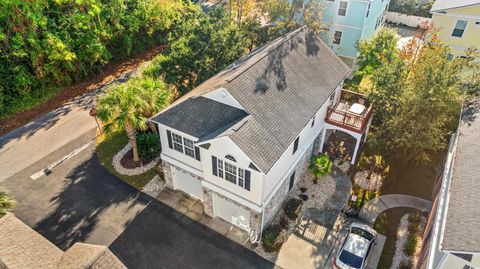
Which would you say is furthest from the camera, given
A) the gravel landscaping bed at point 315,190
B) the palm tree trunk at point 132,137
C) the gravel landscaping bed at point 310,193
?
the gravel landscaping bed at point 315,190

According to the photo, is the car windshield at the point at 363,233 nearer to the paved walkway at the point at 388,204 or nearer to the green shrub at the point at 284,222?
the paved walkway at the point at 388,204

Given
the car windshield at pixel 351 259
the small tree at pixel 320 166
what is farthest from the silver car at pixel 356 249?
the small tree at pixel 320 166

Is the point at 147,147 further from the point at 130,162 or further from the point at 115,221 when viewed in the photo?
the point at 115,221

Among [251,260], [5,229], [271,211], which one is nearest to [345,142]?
[271,211]

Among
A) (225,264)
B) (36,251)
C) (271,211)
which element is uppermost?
(36,251)

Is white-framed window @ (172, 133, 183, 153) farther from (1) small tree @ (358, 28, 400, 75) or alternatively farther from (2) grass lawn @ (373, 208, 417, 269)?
(1) small tree @ (358, 28, 400, 75)

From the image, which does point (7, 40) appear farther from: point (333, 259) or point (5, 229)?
point (333, 259)

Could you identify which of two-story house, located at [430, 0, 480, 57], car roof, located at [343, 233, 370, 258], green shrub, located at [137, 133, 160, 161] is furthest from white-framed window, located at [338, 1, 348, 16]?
car roof, located at [343, 233, 370, 258]
